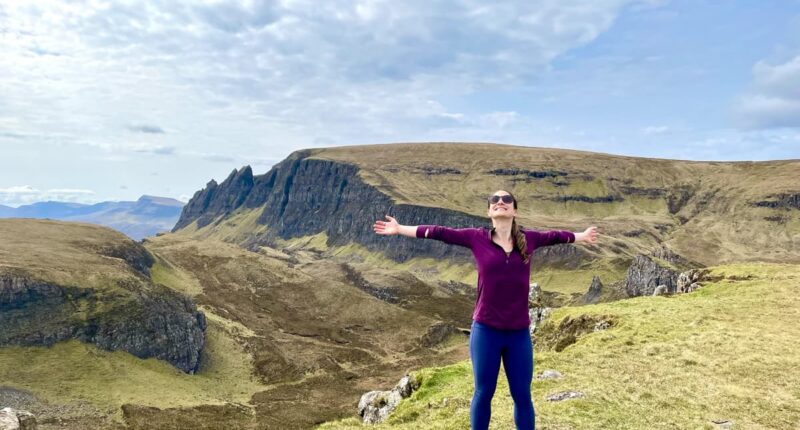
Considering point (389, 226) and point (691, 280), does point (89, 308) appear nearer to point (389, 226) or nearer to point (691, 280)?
point (691, 280)

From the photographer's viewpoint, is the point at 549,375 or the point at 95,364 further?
the point at 95,364

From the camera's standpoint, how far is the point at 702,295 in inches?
1485

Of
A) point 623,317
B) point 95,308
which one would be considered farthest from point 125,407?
point 623,317

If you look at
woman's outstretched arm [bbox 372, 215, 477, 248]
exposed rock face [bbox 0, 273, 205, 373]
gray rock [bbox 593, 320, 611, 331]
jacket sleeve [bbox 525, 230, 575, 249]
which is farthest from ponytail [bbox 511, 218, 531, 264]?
exposed rock face [bbox 0, 273, 205, 373]

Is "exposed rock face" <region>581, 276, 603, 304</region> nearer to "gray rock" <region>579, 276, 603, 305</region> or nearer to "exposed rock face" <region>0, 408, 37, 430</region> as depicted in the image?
"gray rock" <region>579, 276, 603, 305</region>

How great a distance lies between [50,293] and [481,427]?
97.1m

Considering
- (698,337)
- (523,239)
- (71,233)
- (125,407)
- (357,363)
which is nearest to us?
(523,239)

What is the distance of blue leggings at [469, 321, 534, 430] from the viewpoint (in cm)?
1005

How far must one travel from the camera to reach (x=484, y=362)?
33.2 feet

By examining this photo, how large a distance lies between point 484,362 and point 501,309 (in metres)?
1.19

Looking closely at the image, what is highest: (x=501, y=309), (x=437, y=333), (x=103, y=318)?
(x=501, y=309)

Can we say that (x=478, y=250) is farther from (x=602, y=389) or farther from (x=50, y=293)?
(x=50, y=293)

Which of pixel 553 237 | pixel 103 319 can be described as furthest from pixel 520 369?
pixel 103 319

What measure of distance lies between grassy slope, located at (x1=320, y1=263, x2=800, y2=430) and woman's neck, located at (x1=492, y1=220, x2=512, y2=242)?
6.80 metres
